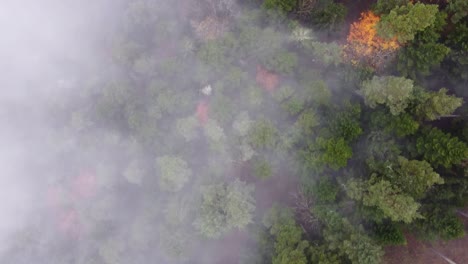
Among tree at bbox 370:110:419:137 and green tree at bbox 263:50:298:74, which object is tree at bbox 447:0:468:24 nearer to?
tree at bbox 370:110:419:137

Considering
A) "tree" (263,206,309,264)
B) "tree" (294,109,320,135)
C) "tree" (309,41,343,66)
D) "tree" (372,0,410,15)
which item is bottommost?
"tree" (263,206,309,264)

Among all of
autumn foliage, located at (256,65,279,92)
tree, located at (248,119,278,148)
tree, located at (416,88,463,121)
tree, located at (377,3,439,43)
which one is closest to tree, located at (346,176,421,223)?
tree, located at (416,88,463,121)

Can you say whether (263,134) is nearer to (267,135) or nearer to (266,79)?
(267,135)

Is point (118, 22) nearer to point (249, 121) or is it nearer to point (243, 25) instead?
point (243, 25)

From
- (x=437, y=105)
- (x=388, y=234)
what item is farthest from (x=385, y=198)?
(x=437, y=105)

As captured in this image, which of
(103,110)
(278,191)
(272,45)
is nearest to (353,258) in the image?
(278,191)

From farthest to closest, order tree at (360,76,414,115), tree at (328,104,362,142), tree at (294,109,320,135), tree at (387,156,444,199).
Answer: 1. tree at (294,109,320,135)
2. tree at (328,104,362,142)
3. tree at (360,76,414,115)
4. tree at (387,156,444,199)
